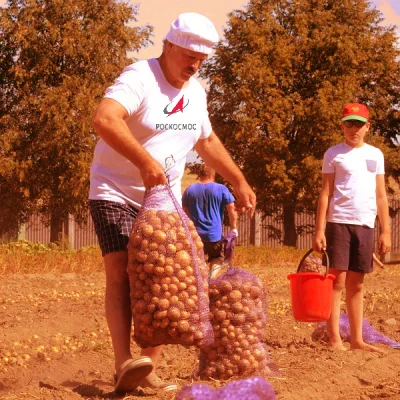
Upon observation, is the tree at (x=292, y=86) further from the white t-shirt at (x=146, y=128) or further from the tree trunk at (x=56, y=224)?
the white t-shirt at (x=146, y=128)

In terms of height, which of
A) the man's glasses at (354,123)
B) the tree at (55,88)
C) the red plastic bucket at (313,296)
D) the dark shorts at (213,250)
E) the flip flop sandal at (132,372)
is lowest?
the flip flop sandal at (132,372)

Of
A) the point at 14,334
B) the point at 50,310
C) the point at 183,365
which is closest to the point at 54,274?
the point at 50,310

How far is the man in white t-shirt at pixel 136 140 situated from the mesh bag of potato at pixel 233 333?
535 millimetres

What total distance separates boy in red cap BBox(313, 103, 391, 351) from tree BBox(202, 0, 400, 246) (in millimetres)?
22206

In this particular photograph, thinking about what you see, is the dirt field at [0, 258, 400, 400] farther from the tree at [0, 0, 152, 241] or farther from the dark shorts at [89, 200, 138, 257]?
the tree at [0, 0, 152, 241]

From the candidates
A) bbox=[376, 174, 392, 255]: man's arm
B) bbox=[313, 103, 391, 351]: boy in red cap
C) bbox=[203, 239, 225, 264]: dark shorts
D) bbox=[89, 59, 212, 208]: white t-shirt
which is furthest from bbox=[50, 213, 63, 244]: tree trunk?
bbox=[89, 59, 212, 208]: white t-shirt

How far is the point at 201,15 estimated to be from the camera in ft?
16.1

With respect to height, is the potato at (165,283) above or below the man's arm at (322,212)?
below

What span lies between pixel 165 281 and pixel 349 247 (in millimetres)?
2856

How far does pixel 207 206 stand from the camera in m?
10.5

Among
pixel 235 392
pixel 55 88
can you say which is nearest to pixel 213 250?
pixel 235 392

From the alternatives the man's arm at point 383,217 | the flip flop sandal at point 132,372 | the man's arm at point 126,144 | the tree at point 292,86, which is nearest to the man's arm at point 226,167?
the man's arm at point 126,144

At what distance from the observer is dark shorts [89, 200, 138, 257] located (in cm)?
493

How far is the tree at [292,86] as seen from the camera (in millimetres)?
30328
